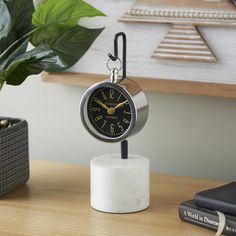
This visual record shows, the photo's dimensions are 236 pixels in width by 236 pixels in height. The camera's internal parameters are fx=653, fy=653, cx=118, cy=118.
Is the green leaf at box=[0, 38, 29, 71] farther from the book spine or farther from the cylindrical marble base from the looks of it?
the book spine

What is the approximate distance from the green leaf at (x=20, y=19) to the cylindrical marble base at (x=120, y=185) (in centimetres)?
26

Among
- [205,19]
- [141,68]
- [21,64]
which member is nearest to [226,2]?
[205,19]

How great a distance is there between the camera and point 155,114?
1.23 meters

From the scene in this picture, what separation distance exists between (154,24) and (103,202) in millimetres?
358

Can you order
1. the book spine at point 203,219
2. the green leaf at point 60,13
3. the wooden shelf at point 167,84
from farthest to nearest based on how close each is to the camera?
the wooden shelf at point 167,84
the green leaf at point 60,13
the book spine at point 203,219

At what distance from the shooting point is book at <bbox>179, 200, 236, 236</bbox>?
89 cm

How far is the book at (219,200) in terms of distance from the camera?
902 mm

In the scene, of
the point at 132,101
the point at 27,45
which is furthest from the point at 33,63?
the point at 132,101

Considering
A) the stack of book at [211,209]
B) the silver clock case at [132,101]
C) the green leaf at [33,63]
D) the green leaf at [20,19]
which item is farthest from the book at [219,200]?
the green leaf at [20,19]

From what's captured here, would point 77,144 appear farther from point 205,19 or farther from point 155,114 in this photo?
point 205,19

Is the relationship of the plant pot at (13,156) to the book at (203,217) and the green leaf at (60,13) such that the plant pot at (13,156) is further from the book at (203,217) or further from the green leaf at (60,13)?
the book at (203,217)

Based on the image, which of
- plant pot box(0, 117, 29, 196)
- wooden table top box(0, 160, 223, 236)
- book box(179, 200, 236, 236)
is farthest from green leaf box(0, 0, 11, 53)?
book box(179, 200, 236, 236)

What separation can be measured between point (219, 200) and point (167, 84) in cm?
31

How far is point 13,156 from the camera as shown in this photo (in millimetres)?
1074
